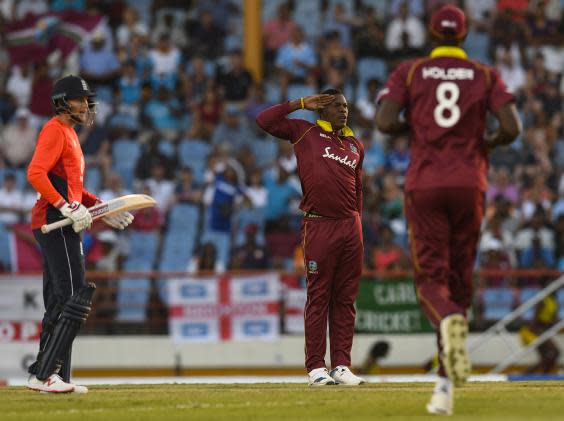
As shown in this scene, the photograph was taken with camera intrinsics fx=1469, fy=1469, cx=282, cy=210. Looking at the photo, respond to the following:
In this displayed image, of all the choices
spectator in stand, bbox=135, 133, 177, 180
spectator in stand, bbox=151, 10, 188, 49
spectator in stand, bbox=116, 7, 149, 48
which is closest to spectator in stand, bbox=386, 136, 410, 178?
spectator in stand, bbox=135, 133, 177, 180

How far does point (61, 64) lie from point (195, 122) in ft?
9.02

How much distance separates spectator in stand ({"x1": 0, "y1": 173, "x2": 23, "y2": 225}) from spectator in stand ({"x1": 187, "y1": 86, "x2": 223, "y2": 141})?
2834 mm

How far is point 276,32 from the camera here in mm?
24500

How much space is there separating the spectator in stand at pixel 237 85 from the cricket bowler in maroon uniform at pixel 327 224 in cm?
1130

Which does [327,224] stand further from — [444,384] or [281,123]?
[444,384]

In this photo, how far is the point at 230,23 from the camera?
25141mm

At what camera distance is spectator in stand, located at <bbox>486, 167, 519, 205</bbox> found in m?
21.1

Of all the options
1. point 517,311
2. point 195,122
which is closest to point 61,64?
point 195,122

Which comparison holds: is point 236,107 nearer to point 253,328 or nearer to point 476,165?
point 253,328

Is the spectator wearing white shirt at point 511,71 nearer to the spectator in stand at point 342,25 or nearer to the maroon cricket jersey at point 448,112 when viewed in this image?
the spectator in stand at point 342,25

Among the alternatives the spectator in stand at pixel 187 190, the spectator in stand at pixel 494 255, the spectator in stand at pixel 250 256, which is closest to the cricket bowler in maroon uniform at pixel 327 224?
the spectator in stand at pixel 494 255

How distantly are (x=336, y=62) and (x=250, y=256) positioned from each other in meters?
4.83

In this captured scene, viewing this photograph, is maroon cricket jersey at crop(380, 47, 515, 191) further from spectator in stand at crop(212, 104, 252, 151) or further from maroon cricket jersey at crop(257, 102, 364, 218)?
spectator in stand at crop(212, 104, 252, 151)

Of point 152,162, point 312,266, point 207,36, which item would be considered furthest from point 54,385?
point 207,36
